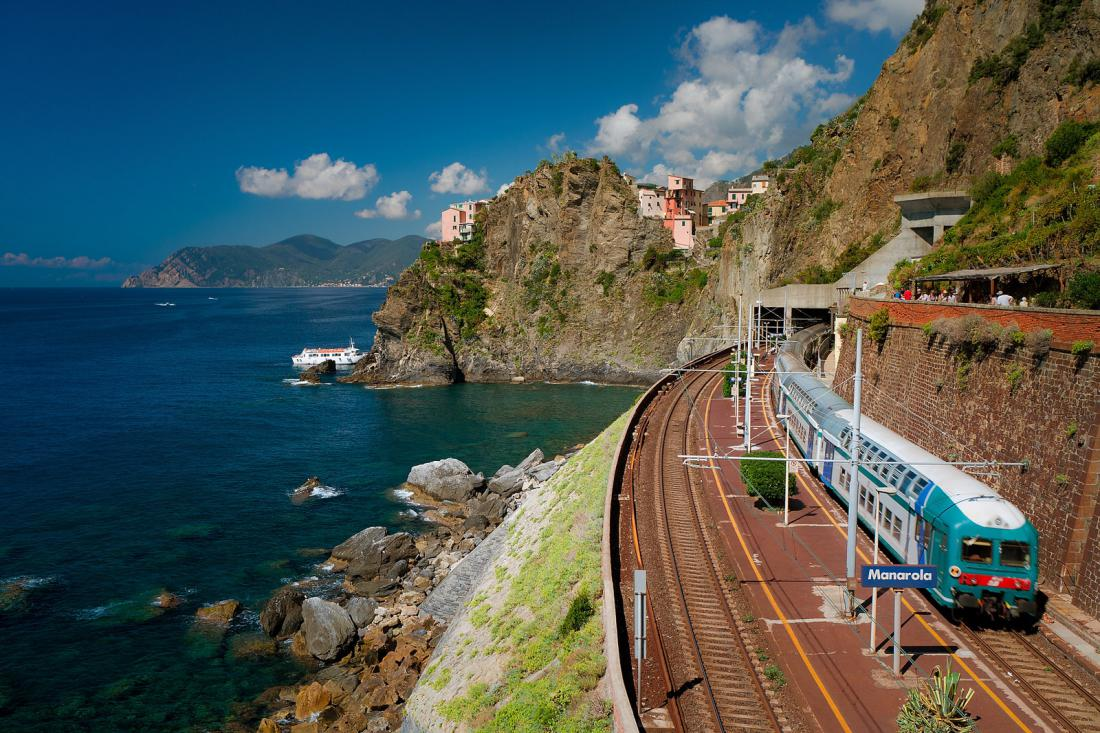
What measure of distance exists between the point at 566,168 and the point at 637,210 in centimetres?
1153

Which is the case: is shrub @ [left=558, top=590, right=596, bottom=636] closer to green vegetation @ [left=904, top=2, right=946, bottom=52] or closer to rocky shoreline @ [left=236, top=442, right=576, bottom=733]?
rocky shoreline @ [left=236, top=442, right=576, bottom=733]

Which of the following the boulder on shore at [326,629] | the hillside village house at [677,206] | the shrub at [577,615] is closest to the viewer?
the shrub at [577,615]

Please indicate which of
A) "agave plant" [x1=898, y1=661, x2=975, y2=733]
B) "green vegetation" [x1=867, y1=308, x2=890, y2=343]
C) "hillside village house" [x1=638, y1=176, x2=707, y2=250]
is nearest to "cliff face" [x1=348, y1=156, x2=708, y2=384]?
"hillside village house" [x1=638, y1=176, x2=707, y2=250]

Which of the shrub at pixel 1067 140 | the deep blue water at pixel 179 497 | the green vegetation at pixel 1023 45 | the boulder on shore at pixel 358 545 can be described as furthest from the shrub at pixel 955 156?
the boulder on shore at pixel 358 545

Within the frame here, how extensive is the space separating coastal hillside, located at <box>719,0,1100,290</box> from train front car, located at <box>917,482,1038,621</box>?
15.9 meters

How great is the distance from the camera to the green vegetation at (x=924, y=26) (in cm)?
4683

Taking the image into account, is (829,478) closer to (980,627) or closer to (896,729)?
(980,627)

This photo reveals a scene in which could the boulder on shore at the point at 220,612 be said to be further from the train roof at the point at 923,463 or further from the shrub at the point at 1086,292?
the shrub at the point at 1086,292

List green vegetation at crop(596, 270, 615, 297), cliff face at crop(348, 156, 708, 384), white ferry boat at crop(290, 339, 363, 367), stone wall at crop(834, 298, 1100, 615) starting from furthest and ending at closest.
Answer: white ferry boat at crop(290, 339, 363, 367) → green vegetation at crop(596, 270, 615, 297) → cliff face at crop(348, 156, 708, 384) → stone wall at crop(834, 298, 1100, 615)

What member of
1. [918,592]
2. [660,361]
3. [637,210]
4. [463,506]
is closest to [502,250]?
[637,210]

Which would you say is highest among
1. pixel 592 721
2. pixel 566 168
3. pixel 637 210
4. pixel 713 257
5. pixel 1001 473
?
pixel 566 168

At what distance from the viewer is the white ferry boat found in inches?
3752

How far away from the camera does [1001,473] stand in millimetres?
16469

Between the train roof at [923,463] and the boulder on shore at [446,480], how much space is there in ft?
68.5
